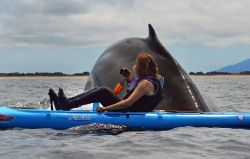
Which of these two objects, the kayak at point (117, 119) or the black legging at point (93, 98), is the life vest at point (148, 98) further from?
the black legging at point (93, 98)

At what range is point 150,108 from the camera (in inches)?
404

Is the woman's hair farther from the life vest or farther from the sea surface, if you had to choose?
the sea surface

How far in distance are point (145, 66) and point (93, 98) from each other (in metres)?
1.26

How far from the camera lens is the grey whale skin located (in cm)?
1122

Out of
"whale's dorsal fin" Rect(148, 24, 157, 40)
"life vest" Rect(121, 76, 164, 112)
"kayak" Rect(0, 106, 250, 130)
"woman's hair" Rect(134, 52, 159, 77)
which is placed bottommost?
"kayak" Rect(0, 106, 250, 130)

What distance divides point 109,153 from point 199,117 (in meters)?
2.99

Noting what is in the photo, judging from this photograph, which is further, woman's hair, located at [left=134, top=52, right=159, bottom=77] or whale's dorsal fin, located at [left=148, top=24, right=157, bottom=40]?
whale's dorsal fin, located at [left=148, top=24, right=157, bottom=40]

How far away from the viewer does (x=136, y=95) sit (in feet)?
32.9

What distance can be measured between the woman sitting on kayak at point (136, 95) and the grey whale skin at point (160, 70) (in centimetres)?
107

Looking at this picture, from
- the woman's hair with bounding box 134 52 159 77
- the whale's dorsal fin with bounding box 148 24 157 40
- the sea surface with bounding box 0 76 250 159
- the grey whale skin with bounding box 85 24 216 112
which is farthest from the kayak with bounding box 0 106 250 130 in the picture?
the whale's dorsal fin with bounding box 148 24 157 40

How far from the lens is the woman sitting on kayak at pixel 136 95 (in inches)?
391

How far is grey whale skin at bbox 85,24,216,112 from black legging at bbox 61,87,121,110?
133cm

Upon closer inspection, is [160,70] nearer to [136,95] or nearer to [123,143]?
[136,95]

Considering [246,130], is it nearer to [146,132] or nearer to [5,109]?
[146,132]
